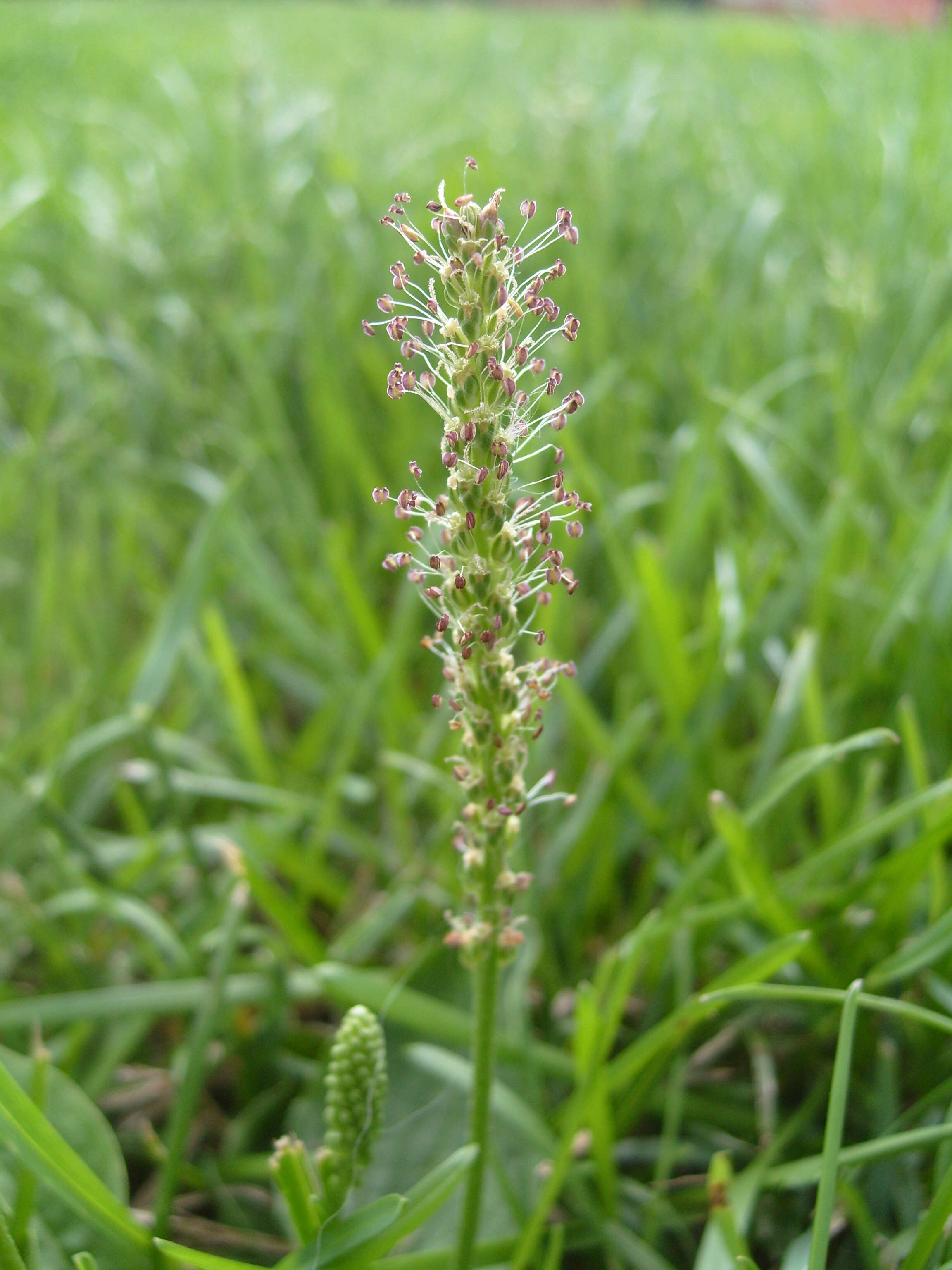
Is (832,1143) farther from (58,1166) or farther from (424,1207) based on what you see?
(58,1166)

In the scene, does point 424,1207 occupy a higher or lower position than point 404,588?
lower

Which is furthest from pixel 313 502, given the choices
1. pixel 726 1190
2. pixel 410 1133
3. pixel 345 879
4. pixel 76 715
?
pixel 726 1190

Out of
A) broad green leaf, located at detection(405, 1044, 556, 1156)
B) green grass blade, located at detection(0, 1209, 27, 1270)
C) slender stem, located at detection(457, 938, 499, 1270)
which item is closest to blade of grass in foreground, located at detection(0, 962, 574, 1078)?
broad green leaf, located at detection(405, 1044, 556, 1156)

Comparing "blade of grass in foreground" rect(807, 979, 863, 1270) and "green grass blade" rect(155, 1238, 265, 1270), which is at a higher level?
"blade of grass in foreground" rect(807, 979, 863, 1270)

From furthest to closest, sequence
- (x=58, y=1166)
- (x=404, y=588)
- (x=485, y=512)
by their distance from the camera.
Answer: (x=404, y=588) < (x=58, y=1166) < (x=485, y=512)

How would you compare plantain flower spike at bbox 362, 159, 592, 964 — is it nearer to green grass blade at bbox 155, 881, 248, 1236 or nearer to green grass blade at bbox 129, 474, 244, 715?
green grass blade at bbox 155, 881, 248, 1236

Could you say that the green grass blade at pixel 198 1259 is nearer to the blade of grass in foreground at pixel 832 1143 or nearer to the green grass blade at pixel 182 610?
the blade of grass in foreground at pixel 832 1143

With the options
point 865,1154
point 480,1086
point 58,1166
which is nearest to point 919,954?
point 865,1154
